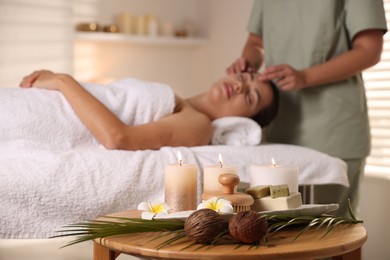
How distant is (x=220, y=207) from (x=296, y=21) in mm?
1381

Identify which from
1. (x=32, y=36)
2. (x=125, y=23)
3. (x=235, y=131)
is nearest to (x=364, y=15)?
(x=235, y=131)

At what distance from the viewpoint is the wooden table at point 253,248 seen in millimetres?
1188

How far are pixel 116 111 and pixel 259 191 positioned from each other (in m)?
0.91

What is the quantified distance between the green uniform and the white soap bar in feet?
3.43

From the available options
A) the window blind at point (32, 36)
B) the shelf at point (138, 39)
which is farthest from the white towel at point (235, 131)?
the shelf at point (138, 39)

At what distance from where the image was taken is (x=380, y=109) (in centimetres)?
312

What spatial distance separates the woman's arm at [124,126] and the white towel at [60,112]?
5cm

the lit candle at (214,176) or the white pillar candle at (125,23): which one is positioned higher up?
the white pillar candle at (125,23)

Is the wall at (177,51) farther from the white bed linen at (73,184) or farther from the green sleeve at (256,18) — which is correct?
the white bed linen at (73,184)

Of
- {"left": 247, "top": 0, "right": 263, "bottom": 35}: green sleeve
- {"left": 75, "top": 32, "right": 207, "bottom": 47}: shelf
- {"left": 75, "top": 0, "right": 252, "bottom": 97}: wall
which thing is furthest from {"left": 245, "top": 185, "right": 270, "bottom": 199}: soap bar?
{"left": 75, "top": 32, "right": 207, "bottom": 47}: shelf

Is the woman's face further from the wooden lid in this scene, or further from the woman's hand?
the wooden lid

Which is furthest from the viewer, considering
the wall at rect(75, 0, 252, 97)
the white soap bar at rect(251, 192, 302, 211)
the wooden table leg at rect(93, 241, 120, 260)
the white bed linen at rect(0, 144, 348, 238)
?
the wall at rect(75, 0, 252, 97)

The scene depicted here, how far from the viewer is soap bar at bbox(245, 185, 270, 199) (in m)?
1.52

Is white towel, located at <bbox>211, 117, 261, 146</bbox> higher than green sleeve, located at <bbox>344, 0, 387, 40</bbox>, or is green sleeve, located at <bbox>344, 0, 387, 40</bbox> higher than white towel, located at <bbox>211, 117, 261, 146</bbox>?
green sleeve, located at <bbox>344, 0, 387, 40</bbox>
